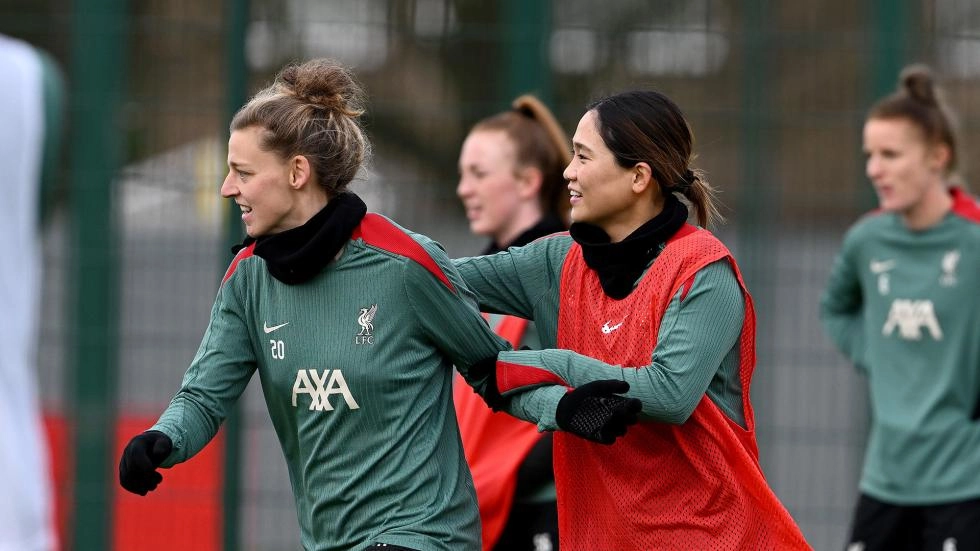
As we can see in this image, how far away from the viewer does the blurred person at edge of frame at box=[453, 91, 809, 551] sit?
12.0 ft

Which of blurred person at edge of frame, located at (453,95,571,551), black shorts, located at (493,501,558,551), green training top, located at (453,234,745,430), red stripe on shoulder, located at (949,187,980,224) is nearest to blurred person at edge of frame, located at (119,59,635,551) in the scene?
green training top, located at (453,234,745,430)

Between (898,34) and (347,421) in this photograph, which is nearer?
(347,421)

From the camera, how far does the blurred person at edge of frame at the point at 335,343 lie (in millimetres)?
3740

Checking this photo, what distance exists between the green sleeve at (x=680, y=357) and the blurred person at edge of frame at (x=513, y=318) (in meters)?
0.94

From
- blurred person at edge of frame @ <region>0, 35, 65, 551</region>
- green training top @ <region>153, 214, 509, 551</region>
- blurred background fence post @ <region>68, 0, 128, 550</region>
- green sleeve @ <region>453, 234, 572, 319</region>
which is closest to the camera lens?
blurred person at edge of frame @ <region>0, 35, 65, 551</region>

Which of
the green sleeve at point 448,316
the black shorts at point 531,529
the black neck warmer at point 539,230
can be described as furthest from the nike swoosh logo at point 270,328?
the black shorts at point 531,529

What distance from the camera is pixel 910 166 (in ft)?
19.5

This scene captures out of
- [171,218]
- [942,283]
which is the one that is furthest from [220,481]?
[942,283]

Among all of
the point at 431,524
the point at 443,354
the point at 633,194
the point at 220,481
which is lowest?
the point at 220,481

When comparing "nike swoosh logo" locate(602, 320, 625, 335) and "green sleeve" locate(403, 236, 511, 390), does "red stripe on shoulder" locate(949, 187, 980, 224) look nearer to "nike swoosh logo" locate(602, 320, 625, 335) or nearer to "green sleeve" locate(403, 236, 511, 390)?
"nike swoosh logo" locate(602, 320, 625, 335)

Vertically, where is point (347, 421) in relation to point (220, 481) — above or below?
above

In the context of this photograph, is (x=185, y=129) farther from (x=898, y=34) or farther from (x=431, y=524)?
(x=431, y=524)

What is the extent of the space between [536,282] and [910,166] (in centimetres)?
236

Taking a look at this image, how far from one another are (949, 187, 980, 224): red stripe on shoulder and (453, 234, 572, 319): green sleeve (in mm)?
2401
